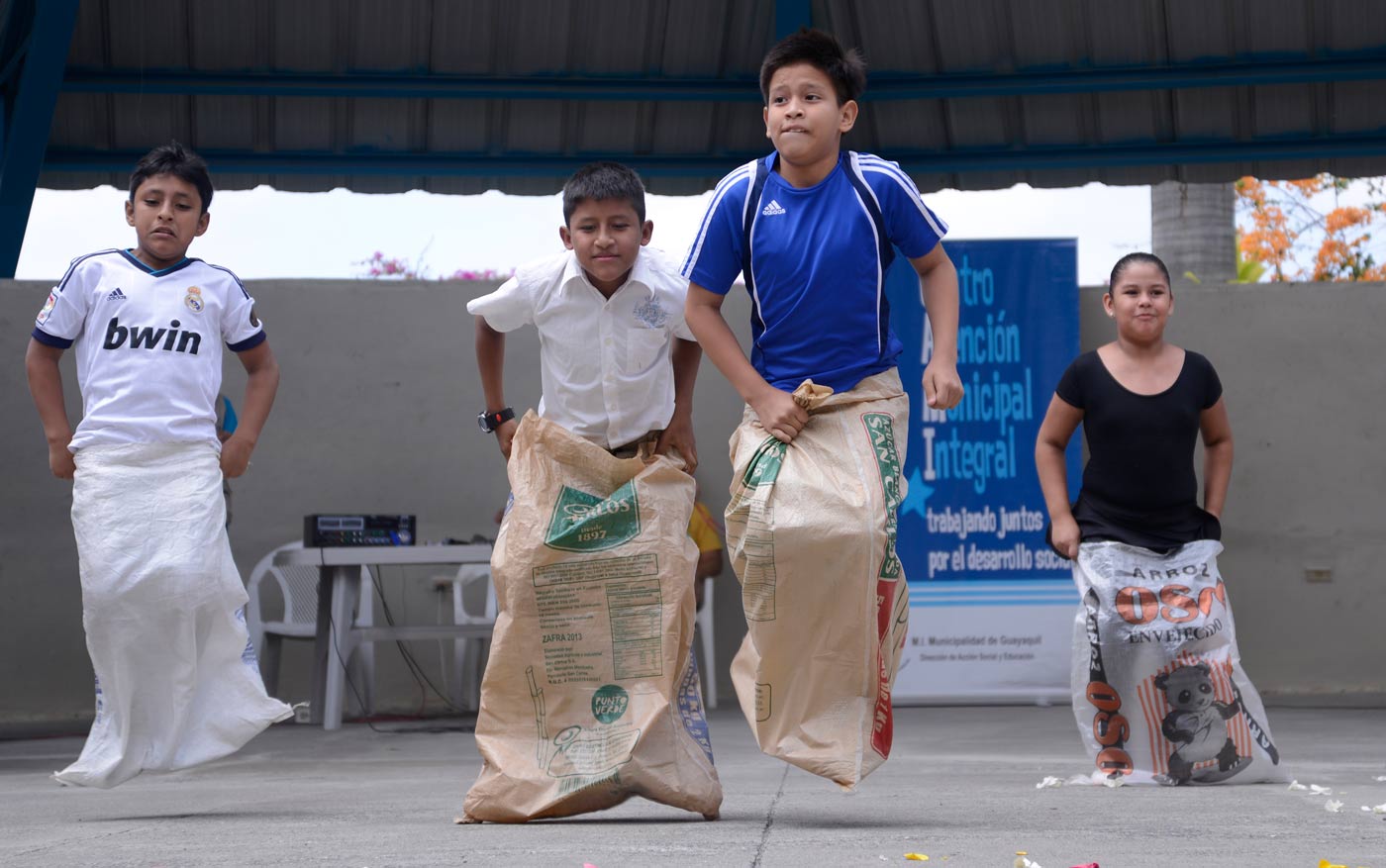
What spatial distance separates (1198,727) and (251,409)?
2.56 m

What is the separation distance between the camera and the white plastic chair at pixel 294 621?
6551 millimetres

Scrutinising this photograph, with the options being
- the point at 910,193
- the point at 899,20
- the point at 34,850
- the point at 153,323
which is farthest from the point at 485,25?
the point at 34,850

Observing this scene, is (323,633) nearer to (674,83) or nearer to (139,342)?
(139,342)

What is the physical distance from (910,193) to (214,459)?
1750mm

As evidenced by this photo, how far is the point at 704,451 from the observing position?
22.7ft

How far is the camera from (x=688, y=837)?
109 inches

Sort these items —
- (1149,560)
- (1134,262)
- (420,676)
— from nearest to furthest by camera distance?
1. (1149,560)
2. (1134,262)
3. (420,676)

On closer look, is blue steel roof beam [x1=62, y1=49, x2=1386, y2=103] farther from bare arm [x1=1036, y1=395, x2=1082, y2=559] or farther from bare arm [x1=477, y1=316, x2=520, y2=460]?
bare arm [x1=477, y1=316, x2=520, y2=460]

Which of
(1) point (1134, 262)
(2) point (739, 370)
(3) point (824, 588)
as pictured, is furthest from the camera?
(1) point (1134, 262)

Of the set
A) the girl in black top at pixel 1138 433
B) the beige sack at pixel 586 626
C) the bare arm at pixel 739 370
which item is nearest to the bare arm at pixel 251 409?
the beige sack at pixel 586 626

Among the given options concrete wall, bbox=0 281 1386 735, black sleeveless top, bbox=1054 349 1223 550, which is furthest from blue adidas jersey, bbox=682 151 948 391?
concrete wall, bbox=0 281 1386 735

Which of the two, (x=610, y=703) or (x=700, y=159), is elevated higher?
(x=700, y=159)

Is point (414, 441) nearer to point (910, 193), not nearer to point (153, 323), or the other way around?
point (153, 323)

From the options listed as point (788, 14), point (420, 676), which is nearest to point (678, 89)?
point (788, 14)
